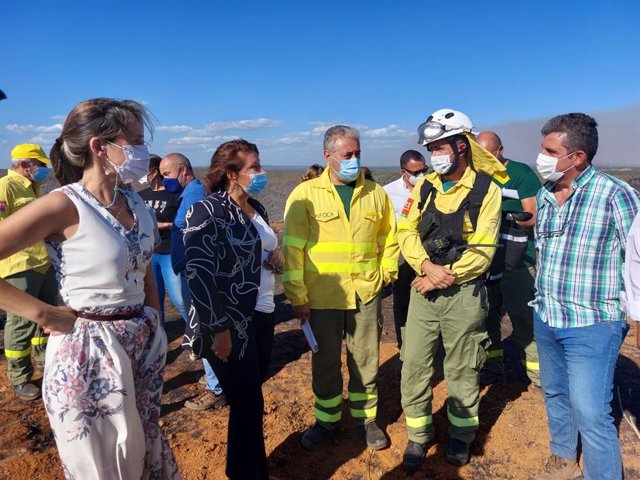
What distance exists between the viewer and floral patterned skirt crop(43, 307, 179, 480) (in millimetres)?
1797

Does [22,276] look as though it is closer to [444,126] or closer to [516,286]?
[444,126]

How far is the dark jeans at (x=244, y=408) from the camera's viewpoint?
2580 millimetres

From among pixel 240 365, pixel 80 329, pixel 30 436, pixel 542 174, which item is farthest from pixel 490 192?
pixel 30 436

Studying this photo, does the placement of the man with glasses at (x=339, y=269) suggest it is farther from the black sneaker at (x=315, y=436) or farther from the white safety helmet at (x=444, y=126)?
the white safety helmet at (x=444, y=126)

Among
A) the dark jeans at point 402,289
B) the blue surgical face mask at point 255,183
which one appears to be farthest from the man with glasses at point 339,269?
the dark jeans at point 402,289

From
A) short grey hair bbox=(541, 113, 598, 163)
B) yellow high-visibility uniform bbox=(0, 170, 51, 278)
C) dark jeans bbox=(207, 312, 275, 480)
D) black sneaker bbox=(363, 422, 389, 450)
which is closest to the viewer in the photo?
dark jeans bbox=(207, 312, 275, 480)

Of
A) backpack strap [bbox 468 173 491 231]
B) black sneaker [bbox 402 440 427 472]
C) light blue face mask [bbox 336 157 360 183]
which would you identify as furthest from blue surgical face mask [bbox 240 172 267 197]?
black sneaker [bbox 402 440 427 472]

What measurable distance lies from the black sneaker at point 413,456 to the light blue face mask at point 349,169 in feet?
6.46

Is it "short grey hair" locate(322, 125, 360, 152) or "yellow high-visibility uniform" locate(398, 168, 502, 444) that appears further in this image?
"short grey hair" locate(322, 125, 360, 152)

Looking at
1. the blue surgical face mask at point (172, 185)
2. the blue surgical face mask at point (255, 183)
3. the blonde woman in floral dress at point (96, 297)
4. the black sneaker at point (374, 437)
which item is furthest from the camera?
the blue surgical face mask at point (172, 185)

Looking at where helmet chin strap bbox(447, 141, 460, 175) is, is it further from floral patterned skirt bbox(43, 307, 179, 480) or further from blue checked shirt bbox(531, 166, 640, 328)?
floral patterned skirt bbox(43, 307, 179, 480)

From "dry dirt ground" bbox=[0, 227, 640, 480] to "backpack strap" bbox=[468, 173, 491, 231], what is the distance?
171 cm

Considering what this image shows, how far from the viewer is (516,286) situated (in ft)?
14.3

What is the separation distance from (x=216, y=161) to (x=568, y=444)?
295 cm
